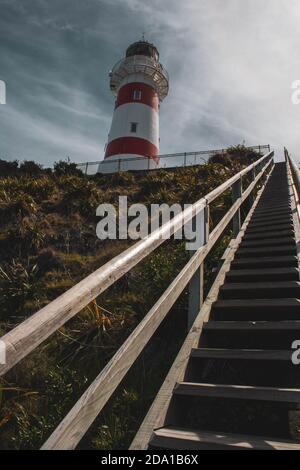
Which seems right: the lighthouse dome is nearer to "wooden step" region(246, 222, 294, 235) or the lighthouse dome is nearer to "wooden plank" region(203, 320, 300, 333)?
"wooden step" region(246, 222, 294, 235)

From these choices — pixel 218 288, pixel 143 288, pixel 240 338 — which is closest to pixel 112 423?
pixel 240 338

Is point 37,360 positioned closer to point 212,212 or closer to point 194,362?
point 194,362

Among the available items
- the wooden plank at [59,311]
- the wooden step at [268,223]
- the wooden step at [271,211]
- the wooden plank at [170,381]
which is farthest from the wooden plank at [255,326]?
the wooden step at [271,211]

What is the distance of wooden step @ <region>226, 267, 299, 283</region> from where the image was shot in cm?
436

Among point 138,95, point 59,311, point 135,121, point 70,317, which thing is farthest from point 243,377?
point 138,95

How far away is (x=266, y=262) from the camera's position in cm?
493

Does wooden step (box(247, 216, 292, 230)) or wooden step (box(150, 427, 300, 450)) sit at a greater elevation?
wooden step (box(247, 216, 292, 230))

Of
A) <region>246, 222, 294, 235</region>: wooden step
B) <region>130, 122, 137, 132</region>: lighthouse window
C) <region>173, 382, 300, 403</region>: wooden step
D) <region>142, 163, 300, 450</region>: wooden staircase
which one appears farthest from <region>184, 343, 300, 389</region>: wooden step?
<region>130, 122, 137, 132</region>: lighthouse window

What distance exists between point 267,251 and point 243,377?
2597mm

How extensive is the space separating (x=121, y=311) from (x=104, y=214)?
5.67 m

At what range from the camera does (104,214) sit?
10.8m

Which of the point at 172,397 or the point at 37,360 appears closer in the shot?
the point at 172,397

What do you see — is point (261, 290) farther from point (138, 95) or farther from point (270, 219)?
point (138, 95)

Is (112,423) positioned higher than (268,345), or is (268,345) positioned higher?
(268,345)
